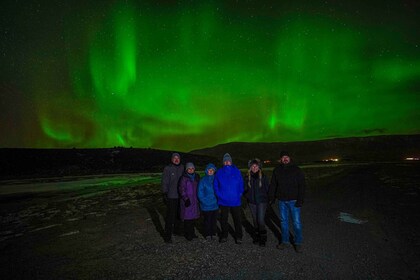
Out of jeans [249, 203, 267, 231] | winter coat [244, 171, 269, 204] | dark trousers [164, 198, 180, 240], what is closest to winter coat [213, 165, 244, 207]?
winter coat [244, 171, 269, 204]

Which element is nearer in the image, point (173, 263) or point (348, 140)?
point (173, 263)

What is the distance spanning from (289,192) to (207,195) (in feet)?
6.51

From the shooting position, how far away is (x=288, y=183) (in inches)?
257

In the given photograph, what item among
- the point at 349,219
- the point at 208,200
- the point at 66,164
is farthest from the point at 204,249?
the point at 66,164

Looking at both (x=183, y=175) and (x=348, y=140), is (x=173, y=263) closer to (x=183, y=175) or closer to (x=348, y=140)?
(x=183, y=175)

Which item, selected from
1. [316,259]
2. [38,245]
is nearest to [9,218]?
[38,245]

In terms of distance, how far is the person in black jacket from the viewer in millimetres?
6398

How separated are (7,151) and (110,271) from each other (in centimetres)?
6185

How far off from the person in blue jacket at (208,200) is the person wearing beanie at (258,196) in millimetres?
848

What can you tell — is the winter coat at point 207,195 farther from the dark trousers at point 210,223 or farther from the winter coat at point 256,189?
the winter coat at point 256,189

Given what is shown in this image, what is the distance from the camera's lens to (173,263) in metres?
5.86

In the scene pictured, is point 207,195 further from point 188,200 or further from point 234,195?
point 234,195

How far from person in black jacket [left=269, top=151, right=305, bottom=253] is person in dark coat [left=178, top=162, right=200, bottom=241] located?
1.95m

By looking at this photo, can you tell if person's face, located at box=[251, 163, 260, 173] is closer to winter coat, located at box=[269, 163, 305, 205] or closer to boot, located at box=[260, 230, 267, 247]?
winter coat, located at box=[269, 163, 305, 205]
